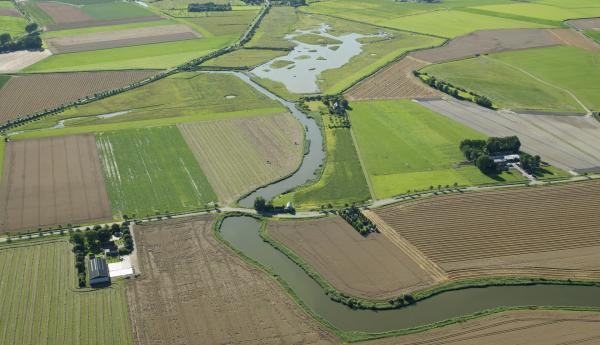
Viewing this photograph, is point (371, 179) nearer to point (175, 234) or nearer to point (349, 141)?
point (349, 141)

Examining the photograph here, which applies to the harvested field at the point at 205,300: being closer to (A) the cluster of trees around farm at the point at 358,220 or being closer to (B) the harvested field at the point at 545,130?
(A) the cluster of trees around farm at the point at 358,220

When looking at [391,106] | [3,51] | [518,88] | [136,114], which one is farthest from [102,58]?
[518,88]

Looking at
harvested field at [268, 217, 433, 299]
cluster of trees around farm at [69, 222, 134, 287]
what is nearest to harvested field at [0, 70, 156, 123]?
cluster of trees around farm at [69, 222, 134, 287]

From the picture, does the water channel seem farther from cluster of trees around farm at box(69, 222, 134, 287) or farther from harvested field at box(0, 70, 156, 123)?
harvested field at box(0, 70, 156, 123)

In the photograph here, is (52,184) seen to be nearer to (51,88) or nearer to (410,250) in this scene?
(51,88)

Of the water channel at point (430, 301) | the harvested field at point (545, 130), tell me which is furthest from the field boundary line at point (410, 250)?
the harvested field at point (545, 130)

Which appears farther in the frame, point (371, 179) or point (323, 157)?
point (323, 157)
